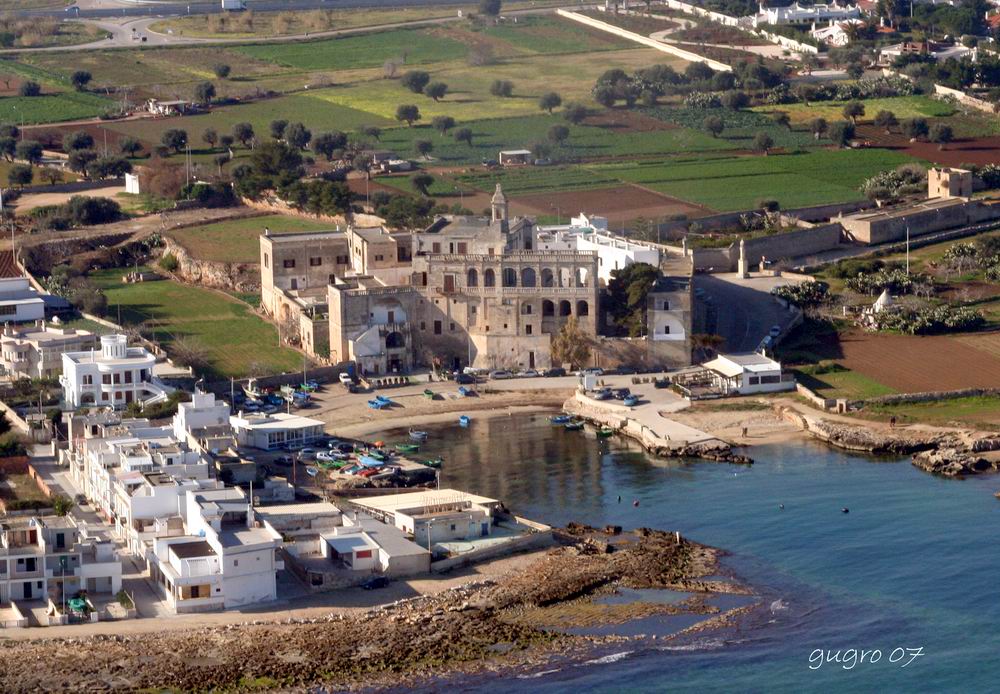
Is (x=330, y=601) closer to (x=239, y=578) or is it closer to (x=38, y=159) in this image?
(x=239, y=578)

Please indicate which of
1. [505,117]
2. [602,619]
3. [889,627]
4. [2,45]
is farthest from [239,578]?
[2,45]

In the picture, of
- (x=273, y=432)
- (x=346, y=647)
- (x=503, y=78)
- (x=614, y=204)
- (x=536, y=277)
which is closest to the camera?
(x=346, y=647)

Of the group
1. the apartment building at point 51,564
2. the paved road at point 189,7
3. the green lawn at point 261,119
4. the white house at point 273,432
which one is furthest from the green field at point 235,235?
the paved road at point 189,7

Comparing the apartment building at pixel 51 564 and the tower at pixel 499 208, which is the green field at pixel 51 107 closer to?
the tower at pixel 499 208

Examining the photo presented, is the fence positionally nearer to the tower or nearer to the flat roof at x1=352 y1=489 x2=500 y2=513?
the tower

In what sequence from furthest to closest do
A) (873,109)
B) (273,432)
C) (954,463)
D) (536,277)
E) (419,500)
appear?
(873,109), (536,277), (273,432), (954,463), (419,500)

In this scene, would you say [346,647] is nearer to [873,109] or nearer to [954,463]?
[954,463]

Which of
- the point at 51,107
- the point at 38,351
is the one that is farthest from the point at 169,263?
the point at 51,107
